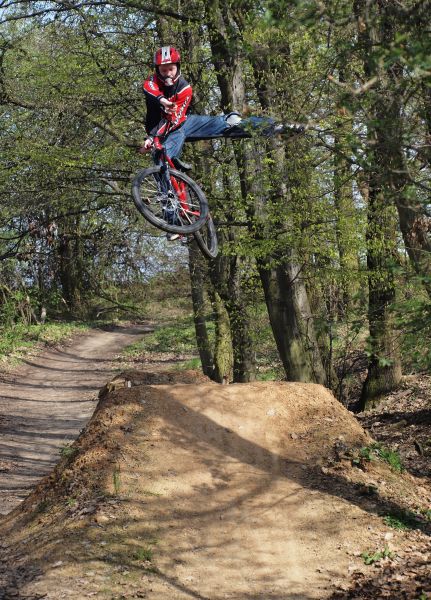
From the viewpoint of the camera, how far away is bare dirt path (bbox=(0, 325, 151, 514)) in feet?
42.6

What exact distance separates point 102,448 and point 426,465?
4.96m

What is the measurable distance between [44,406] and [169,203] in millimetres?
11004

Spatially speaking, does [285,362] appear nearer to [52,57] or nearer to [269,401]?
[269,401]

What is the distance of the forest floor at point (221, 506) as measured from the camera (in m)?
6.79

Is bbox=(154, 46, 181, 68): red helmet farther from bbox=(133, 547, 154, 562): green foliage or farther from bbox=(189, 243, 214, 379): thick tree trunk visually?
bbox=(189, 243, 214, 379): thick tree trunk

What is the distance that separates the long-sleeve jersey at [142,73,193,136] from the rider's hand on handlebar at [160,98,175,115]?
30mm

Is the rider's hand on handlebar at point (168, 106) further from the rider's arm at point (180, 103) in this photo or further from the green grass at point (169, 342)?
the green grass at point (169, 342)

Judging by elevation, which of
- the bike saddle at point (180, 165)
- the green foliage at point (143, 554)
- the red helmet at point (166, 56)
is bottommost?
the green foliage at point (143, 554)

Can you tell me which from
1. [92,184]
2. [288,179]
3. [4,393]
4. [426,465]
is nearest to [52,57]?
[92,184]

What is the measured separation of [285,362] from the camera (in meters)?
12.2

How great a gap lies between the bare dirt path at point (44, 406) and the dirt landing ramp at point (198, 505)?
2.67 metres


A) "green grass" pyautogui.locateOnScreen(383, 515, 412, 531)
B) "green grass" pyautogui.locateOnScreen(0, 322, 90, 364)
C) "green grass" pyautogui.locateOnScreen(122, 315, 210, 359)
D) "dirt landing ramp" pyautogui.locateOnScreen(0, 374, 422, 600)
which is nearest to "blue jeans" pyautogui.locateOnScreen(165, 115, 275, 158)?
"dirt landing ramp" pyautogui.locateOnScreen(0, 374, 422, 600)

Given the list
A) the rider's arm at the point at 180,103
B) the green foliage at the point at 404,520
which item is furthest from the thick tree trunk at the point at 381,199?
the rider's arm at the point at 180,103

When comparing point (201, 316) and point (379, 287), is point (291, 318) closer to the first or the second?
point (379, 287)
